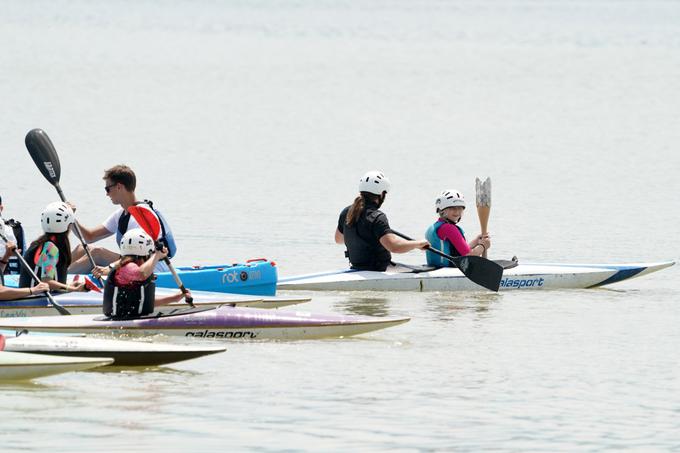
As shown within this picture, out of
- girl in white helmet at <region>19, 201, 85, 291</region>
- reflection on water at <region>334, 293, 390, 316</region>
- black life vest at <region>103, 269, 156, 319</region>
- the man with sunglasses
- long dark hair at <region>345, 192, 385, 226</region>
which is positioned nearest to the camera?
black life vest at <region>103, 269, 156, 319</region>

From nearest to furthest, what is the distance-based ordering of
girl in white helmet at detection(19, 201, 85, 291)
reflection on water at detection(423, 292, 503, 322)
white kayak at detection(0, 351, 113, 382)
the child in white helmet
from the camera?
white kayak at detection(0, 351, 113, 382) → the child in white helmet → girl in white helmet at detection(19, 201, 85, 291) → reflection on water at detection(423, 292, 503, 322)

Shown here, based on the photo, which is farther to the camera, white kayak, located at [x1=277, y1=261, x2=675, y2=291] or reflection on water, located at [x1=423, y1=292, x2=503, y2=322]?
white kayak, located at [x1=277, y1=261, x2=675, y2=291]

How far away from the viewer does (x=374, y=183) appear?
17297 millimetres

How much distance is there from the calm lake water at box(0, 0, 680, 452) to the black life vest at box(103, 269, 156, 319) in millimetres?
866

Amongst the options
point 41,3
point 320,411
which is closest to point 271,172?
point 320,411

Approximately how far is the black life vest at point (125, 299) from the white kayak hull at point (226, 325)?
10cm

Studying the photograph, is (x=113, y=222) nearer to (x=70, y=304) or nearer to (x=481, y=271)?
(x=70, y=304)

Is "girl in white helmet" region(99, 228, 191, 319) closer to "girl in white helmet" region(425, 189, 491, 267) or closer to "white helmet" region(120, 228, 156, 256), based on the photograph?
"white helmet" region(120, 228, 156, 256)

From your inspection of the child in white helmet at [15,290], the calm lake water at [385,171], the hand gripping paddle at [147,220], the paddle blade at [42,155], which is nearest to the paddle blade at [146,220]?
the hand gripping paddle at [147,220]

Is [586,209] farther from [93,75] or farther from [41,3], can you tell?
[41,3]

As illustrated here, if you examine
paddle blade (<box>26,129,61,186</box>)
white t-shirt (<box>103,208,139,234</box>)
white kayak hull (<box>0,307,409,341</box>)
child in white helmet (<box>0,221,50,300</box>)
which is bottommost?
white kayak hull (<box>0,307,409,341</box>)

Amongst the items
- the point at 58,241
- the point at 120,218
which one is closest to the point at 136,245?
the point at 58,241

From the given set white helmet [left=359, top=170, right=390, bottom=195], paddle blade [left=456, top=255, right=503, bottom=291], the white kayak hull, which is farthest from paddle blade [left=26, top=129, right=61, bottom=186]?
paddle blade [left=456, top=255, right=503, bottom=291]

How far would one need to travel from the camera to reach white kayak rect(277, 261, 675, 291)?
1780 cm
